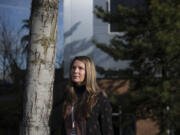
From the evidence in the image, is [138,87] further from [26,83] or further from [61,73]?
[26,83]

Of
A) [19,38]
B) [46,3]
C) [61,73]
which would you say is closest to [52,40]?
[46,3]

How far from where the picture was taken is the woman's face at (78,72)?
2164mm

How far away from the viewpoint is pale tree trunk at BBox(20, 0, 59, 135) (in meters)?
1.81

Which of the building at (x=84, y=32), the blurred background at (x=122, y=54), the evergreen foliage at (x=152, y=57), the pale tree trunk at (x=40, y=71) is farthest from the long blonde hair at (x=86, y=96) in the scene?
the building at (x=84, y=32)

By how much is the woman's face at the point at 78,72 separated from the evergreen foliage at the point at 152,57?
9.56 ft

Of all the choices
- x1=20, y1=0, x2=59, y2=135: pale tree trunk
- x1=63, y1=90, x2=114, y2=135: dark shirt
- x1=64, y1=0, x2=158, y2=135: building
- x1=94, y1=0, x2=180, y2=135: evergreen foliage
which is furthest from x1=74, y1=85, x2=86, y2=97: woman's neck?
x1=64, y1=0, x2=158, y2=135: building

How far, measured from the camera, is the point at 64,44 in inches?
312

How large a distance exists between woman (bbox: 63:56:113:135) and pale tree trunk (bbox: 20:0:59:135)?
0.29 m

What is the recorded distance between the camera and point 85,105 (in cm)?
209

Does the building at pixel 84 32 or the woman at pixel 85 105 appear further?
the building at pixel 84 32

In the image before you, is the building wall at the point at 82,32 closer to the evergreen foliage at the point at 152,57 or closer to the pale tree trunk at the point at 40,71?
the evergreen foliage at the point at 152,57

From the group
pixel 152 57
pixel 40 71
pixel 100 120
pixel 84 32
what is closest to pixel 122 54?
pixel 152 57

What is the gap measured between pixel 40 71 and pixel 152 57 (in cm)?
397

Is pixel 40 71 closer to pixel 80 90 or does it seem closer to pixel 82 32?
pixel 80 90
